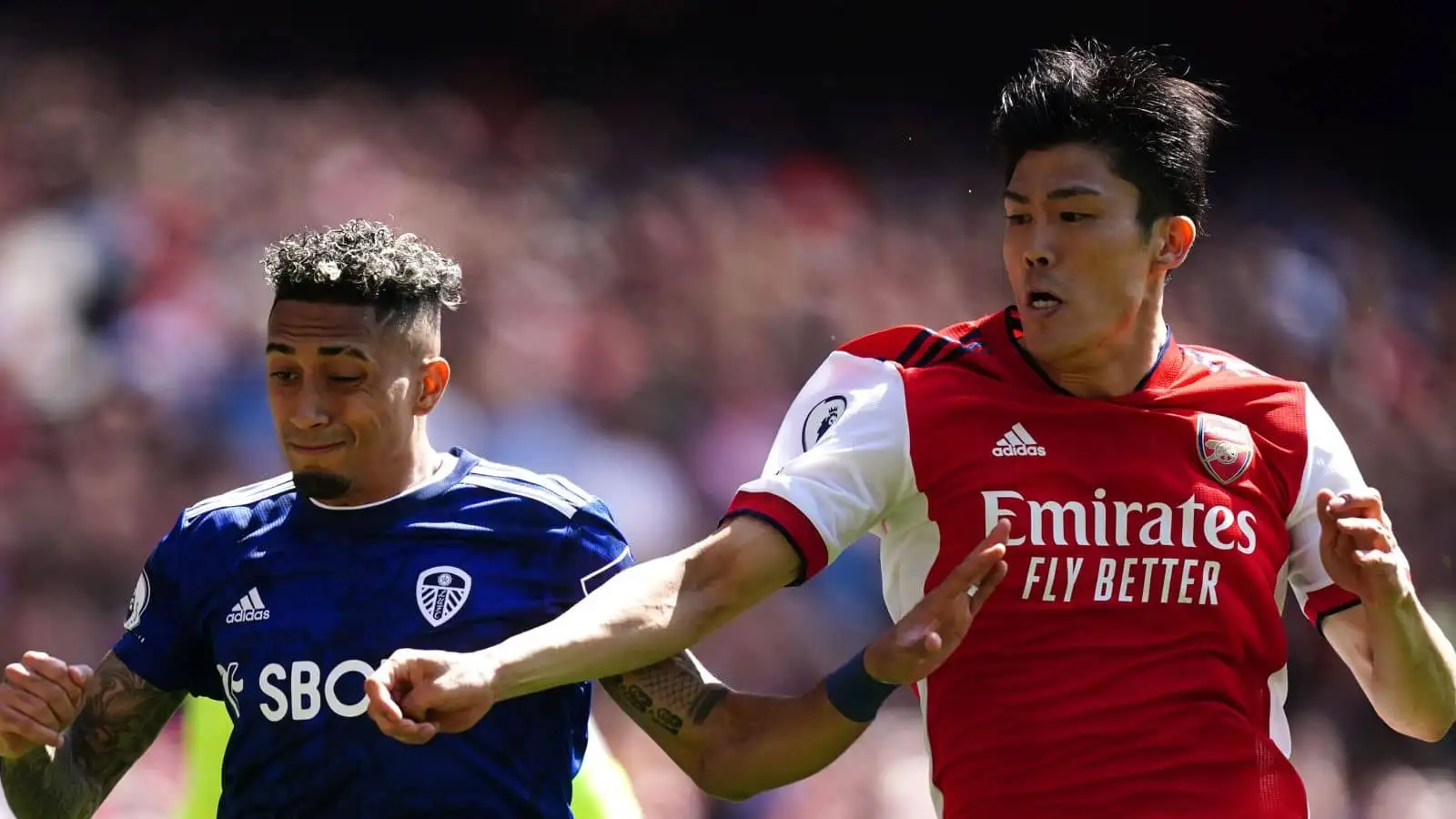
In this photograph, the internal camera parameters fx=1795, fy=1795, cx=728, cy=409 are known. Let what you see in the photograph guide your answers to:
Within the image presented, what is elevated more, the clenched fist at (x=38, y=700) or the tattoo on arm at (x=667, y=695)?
the clenched fist at (x=38, y=700)

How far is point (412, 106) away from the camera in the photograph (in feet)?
20.4

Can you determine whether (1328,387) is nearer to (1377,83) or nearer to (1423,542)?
(1423,542)

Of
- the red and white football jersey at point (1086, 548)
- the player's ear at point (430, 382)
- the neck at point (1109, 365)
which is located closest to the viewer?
the red and white football jersey at point (1086, 548)

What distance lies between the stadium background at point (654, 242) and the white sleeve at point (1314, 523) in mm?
2935

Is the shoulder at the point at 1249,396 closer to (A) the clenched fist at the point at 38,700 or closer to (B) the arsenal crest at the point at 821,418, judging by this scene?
(B) the arsenal crest at the point at 821,418

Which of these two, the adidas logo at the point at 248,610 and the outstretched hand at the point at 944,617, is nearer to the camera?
the outstretched hand at the point at 944,617

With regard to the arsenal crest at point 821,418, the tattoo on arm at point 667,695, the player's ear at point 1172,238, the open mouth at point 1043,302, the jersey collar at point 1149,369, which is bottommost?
the tattoo on arm at point 667,695

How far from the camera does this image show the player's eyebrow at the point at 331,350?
3.27 metres

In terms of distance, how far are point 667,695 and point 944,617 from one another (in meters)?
0.59

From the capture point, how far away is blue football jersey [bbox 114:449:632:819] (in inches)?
123

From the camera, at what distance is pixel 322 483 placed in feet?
10.8

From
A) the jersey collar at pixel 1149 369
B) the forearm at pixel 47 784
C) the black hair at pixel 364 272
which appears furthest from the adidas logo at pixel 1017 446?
the forearm at pixel 47 784

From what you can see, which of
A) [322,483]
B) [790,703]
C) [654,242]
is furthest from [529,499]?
[654,242]

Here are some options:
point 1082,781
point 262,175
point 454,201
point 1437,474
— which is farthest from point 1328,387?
point 1082,781
